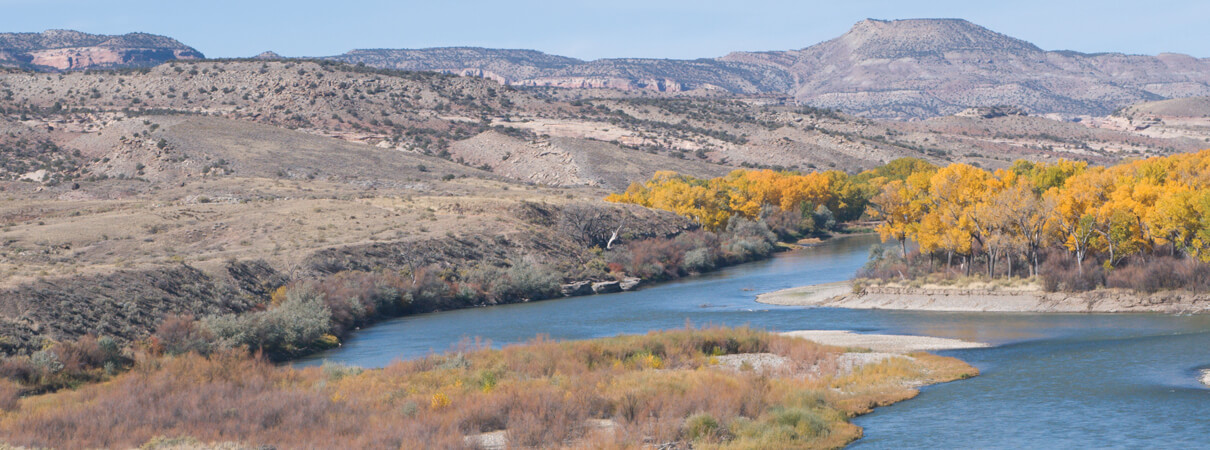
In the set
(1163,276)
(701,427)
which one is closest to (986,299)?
(1163,276)

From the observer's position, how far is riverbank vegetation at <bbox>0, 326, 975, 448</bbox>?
24.8 m

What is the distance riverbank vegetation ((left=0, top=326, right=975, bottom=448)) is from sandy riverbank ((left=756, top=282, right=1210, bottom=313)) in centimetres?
1878

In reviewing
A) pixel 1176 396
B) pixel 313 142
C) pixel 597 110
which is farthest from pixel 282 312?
pixel 597 110

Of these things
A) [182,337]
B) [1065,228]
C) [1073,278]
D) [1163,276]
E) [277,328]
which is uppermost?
[1065,228]

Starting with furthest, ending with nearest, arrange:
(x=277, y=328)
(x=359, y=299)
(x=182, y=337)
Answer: (x=359, y=299)
(x=277, y=328)
(x=182, y=337)

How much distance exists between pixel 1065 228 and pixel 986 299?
17.7ft

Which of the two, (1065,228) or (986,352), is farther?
(1065,228)

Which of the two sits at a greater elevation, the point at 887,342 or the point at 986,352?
the point at 986,352

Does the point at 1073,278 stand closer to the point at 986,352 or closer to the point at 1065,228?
the point at 1065,228

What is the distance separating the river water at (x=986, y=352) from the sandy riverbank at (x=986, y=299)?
1.42m

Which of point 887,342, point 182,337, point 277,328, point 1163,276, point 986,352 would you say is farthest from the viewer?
point 1163,276

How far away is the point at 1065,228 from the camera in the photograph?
5572 cm

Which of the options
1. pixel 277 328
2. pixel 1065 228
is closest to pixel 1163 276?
pixel 1065 228

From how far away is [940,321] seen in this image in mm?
51938
